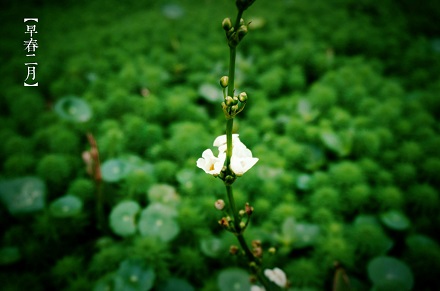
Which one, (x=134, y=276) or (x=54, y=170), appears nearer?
(x=134, y=276)

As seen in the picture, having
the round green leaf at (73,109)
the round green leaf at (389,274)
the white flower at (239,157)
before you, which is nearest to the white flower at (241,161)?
the white flower at (239,157)

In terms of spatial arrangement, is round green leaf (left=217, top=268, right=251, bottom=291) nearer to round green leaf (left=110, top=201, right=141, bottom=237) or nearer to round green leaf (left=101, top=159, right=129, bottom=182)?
round green leaf (left=110, top=201, right=141, bottom=237)

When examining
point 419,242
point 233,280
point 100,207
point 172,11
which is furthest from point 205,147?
point 172,11

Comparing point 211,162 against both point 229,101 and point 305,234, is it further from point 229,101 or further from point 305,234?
point 305,234

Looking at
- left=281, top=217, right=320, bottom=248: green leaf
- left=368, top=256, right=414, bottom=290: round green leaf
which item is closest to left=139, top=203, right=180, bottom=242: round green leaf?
left=281, top=217, right=320, bottom=248: green leaf

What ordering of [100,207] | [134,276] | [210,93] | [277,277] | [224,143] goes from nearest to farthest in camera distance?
[224,143] < [277,277] < [134,276] < [100,207] < [210,93]

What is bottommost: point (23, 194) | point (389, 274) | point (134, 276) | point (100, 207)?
point (389, 274)
